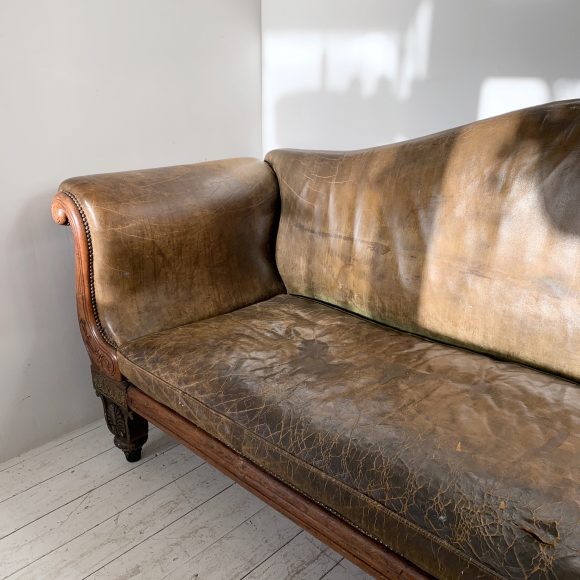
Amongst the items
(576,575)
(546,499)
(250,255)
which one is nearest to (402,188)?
(250,255)

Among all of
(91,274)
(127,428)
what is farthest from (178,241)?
(127,428)

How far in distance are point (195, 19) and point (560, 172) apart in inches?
54.2

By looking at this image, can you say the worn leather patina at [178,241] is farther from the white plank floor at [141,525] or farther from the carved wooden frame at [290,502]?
the white plank floor at [141,525]

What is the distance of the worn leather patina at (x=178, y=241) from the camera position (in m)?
1.45

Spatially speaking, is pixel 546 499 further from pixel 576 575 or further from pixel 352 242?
pixel 352 242

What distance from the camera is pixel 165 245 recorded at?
153 centimetres

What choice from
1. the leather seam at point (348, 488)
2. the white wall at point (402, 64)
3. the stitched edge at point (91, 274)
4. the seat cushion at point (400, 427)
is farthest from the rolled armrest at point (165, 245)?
the white wall at point (402, 64)

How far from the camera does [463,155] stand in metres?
1.37

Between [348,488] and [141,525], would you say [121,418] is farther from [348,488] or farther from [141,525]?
[348,488]

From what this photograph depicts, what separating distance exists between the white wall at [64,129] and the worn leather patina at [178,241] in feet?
0.84

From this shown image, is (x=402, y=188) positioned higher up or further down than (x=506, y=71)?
further down

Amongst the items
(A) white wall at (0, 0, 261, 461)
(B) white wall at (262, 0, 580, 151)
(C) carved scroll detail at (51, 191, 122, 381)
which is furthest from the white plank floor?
(B) white wall at (262, 0, 580, 151)

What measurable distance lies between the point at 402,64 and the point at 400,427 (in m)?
1.28

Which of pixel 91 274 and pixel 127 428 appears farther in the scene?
pixel 127 428
